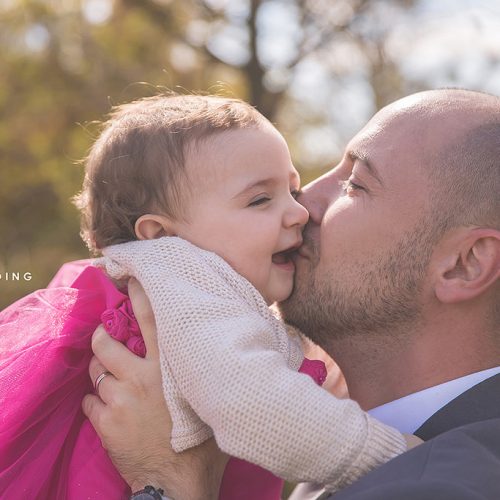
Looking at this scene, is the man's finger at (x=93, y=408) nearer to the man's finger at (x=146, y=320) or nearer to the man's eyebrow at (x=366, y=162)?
the man's finger at (x=146, y=320)

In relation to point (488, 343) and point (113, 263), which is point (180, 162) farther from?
point (488, 343)

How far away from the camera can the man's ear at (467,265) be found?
121 inches

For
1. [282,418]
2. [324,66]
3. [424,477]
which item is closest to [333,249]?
[282,418]

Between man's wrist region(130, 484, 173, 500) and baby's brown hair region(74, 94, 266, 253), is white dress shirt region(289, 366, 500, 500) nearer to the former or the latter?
man's wrist region(130, 484, 173, 500)

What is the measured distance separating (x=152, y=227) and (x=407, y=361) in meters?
1.08

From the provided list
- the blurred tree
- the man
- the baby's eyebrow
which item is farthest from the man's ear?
the blurred tree

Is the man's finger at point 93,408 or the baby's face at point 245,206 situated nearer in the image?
the man's finger at point 93,408

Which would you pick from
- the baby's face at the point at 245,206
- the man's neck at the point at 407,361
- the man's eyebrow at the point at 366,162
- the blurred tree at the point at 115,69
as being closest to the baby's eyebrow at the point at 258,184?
the baby's face at the point at 245,206

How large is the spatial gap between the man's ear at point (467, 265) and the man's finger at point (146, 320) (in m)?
1.06

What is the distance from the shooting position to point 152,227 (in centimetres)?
307

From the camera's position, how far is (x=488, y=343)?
124 inches

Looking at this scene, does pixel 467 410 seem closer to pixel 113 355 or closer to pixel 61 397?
pixel 113 355

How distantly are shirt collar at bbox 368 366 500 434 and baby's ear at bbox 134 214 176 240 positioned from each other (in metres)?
1.02

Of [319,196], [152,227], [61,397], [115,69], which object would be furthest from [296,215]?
[115,69]
